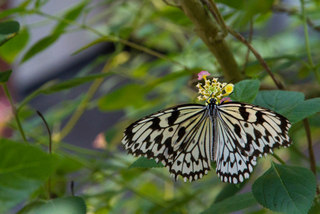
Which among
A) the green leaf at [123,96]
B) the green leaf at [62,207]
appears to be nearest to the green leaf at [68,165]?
the green leaf at [123,96]

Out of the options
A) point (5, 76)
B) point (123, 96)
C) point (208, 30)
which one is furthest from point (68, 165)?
point (208, 30)

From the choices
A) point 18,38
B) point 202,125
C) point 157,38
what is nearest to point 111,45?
point 157,38

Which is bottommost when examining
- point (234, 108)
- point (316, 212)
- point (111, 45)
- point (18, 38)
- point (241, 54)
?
point (316, 212)

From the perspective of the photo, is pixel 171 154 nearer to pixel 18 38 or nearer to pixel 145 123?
pixel 145 123

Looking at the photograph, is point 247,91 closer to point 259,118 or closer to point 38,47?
point 259,118

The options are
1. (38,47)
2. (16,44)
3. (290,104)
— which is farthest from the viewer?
(16,44)

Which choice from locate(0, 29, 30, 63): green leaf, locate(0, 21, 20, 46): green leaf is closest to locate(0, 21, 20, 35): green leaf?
locate(0, 21, 20, 46): green leaf

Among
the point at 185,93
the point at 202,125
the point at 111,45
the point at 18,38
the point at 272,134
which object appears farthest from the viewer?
the point at 111,45
